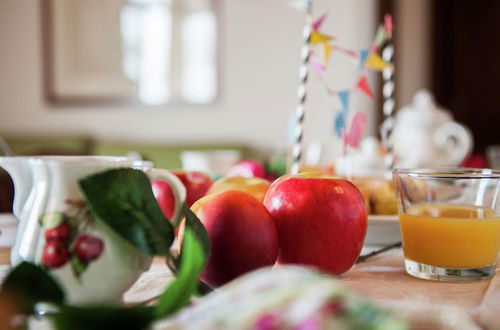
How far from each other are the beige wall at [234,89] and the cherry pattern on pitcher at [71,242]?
3.05 meters

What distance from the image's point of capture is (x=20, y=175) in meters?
0.49

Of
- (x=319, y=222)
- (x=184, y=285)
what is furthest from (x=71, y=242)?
(x=319, y=222)

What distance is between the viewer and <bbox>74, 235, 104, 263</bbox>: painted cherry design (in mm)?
434

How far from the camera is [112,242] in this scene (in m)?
0.44

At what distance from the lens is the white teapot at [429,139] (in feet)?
5.85

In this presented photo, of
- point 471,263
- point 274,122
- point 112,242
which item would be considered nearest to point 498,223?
point 471,263

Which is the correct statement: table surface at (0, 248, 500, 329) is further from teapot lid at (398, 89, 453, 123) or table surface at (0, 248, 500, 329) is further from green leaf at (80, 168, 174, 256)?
teapot lid at (398, 89, 453, 123)

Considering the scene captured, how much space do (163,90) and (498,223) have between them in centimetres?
315

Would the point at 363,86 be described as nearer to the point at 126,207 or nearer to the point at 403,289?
the point at 403,289

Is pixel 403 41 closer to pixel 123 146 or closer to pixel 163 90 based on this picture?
pixel 163 90

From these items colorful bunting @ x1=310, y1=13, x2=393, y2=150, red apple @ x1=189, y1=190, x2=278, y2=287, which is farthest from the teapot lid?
red apple @ x1=189, y1=190, x2=278, y2=287

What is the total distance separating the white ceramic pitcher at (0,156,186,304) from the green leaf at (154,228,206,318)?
0.25 ft

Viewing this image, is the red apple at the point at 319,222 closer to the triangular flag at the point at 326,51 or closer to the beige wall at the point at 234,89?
the triangular flag at the point at 326,51

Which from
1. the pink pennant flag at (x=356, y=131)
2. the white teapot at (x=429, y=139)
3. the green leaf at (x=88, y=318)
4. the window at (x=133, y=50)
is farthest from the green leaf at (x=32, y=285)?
the window at (x=133, y=50)
